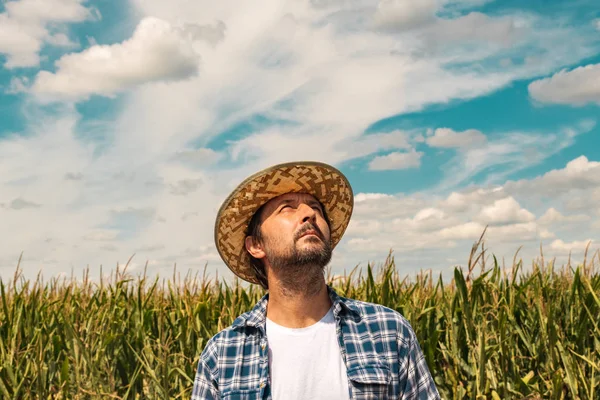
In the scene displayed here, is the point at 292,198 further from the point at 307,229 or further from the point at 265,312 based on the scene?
the point at 265,312

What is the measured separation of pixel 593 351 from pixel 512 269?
93cm

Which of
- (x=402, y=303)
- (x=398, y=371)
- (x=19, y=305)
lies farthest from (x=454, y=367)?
(x=19, y=305)

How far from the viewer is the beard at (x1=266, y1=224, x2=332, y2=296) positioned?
3096mm

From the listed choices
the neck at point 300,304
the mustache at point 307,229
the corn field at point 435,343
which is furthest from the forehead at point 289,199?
the corn field at point 435,343

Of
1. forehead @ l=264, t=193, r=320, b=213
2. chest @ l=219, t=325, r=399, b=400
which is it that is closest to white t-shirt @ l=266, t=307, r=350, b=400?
chest @ l=219, t=325, r=399, b=400

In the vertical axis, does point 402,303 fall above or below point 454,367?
above

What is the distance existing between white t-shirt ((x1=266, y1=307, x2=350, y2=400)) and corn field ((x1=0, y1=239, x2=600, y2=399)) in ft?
6.91

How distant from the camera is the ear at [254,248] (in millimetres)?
3516

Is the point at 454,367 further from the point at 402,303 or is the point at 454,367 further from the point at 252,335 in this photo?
the point at 252,335

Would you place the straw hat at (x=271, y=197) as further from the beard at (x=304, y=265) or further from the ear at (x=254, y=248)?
the beard at (x=304, y=265)

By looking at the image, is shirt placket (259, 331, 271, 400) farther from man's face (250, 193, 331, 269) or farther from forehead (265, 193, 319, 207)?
forehead (265, 193, 319, 207)

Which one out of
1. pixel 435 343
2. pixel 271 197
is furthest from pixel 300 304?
pixel 435 343

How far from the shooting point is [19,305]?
21.7 feet

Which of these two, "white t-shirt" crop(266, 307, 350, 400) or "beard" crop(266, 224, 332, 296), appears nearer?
"white t-shirt" crop(266, 307, 350, 400)
